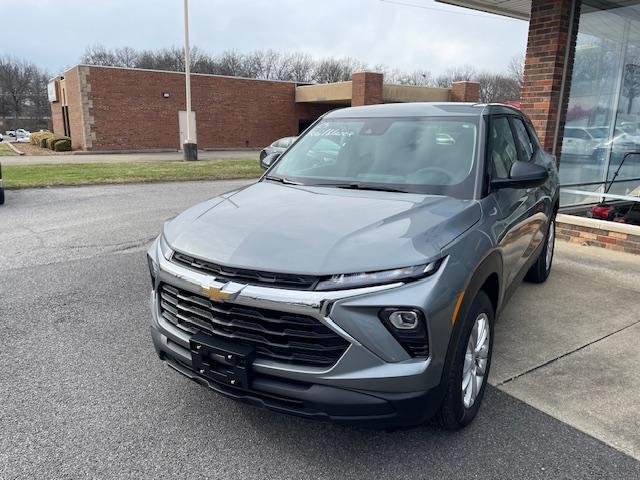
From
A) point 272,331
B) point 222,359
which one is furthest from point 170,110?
point 272,331

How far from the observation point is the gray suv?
7.30 ft

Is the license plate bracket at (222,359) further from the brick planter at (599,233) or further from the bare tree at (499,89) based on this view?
the bare tree at (499,89)

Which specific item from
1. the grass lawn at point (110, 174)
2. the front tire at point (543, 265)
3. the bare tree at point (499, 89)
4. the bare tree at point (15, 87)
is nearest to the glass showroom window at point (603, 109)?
the front tire at point (543, 265)

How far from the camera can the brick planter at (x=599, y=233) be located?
21.9ft

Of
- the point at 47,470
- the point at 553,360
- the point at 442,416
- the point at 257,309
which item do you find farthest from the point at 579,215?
the point at 47,470

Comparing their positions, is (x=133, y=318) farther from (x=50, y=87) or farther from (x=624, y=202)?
(x=50, y=87)

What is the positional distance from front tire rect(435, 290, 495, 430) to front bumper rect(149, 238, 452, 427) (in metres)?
0.18

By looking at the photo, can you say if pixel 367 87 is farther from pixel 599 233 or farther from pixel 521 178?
pixel 521 178

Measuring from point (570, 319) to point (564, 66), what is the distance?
4601mm

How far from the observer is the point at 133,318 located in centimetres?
436

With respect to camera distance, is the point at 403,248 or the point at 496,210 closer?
the point at 403,248

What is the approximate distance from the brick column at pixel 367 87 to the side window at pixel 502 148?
26129 mm

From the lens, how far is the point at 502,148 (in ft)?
12.2

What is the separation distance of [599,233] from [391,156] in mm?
4863
